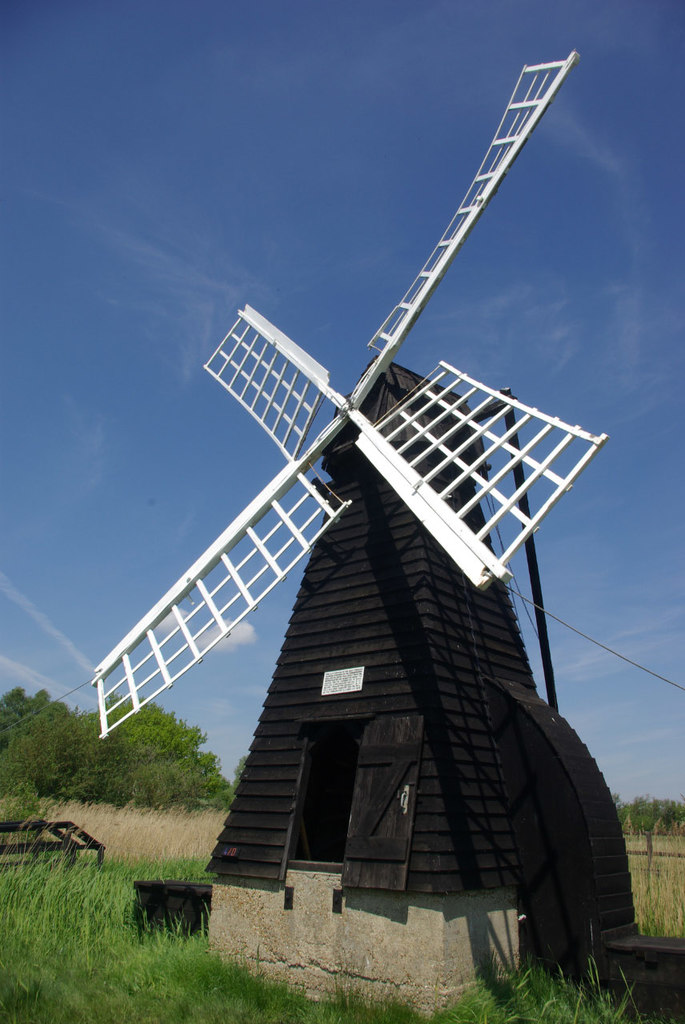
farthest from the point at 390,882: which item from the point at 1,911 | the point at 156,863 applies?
the point at 156,863

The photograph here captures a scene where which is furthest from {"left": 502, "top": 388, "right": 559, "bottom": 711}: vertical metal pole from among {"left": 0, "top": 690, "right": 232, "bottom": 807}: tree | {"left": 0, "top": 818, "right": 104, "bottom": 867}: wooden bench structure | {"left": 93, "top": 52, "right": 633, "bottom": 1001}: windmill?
{"left": 0, "top": 690, "right": 232, "bottom": 807}: tree

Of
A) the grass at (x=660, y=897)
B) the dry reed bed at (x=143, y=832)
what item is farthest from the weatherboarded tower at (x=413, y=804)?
the dry reed bed at (x=143, y=832)

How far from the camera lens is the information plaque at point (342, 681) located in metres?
6.98

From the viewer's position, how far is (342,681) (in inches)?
280

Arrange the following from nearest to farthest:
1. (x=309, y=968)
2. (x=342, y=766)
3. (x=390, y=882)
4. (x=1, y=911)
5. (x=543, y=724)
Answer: (x=390, y=882), (x=309, y=968), (x=543, y=724), (x=1, y=911), (x=342, y=766)

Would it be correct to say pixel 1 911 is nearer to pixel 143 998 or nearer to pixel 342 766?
pixel 143 998

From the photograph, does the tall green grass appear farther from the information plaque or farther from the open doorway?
the information plaque

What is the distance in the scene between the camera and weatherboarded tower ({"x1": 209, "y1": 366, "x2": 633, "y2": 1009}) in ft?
18.6

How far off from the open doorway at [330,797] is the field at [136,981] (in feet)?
6.87

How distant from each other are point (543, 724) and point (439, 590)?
1659mm

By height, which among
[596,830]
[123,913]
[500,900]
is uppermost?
[596,830]

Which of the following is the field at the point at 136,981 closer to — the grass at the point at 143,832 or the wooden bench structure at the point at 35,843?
the wooden bench structure at the point at 35,843

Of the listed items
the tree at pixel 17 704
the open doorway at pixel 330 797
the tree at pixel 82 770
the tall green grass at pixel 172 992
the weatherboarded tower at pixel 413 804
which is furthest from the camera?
the tree at pixel 17 704

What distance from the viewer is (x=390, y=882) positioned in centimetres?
561
